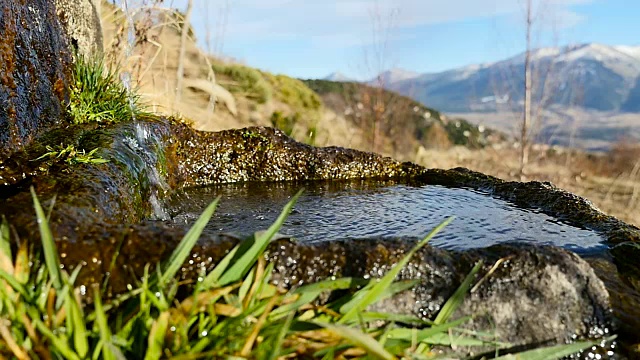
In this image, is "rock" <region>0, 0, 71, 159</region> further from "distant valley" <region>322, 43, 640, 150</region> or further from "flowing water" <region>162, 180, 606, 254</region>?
"distant valley" <region>322, 43, 640, 150</region>

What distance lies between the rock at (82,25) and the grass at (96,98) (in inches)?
10.6

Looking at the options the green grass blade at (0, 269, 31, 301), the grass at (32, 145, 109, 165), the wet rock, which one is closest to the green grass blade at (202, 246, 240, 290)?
the green grass blade at (0, 269, 31, 301)

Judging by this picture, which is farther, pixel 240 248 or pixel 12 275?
pixel 240 248

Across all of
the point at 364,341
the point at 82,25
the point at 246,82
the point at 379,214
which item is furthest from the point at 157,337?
the point at 246,82

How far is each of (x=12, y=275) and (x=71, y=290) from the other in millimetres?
201

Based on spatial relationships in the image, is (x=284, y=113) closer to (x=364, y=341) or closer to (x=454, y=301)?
(x=454, y=301)

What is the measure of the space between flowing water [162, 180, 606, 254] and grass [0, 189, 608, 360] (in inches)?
39.0

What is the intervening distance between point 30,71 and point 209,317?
8.52 feet

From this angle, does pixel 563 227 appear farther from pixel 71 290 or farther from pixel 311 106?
pixel 311 106

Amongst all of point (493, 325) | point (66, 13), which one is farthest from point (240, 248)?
point (66, 13)

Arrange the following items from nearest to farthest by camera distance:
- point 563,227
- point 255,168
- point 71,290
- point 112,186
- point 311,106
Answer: point 71,290 → point 112,186 → point 563,227 → point 255,168 → point 311,106

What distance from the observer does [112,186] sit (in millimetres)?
2773

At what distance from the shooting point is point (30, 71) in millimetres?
3533

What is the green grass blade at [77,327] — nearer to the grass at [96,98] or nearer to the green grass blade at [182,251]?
the green grass blade at [182,251]
